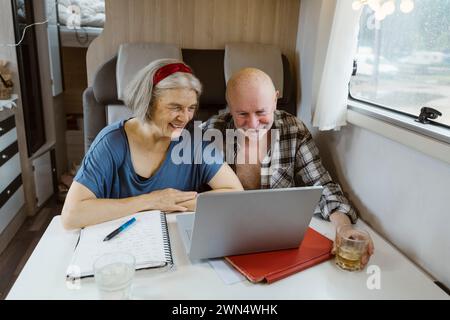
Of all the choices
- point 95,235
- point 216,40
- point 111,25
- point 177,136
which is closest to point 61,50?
point 111,25

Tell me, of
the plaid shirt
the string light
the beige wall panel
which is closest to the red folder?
the plaid shirt

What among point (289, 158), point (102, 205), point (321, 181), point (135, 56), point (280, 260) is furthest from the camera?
point (135, 56)

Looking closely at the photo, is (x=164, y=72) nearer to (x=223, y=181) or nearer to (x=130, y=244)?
(x=223, y=181)

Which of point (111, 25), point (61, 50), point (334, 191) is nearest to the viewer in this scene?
point (334, 191)

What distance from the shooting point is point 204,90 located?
6.97ft

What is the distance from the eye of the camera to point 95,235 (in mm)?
1034

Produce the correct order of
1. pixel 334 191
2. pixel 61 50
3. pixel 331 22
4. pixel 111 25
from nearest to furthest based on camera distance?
pixel 334 191, pixel 331 22, pixel 111 25, pixel 61 50

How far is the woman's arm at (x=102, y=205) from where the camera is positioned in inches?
43.3

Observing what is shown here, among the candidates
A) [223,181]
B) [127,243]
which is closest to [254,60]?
[223,181]

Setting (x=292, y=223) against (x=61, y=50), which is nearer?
(x=292, y=223)

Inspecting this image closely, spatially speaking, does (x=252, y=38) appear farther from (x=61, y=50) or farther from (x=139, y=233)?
(x=61, y=50)

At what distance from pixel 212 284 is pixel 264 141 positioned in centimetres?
84

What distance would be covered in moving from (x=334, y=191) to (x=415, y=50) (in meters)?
0.61

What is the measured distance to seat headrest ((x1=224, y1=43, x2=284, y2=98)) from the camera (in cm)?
213
